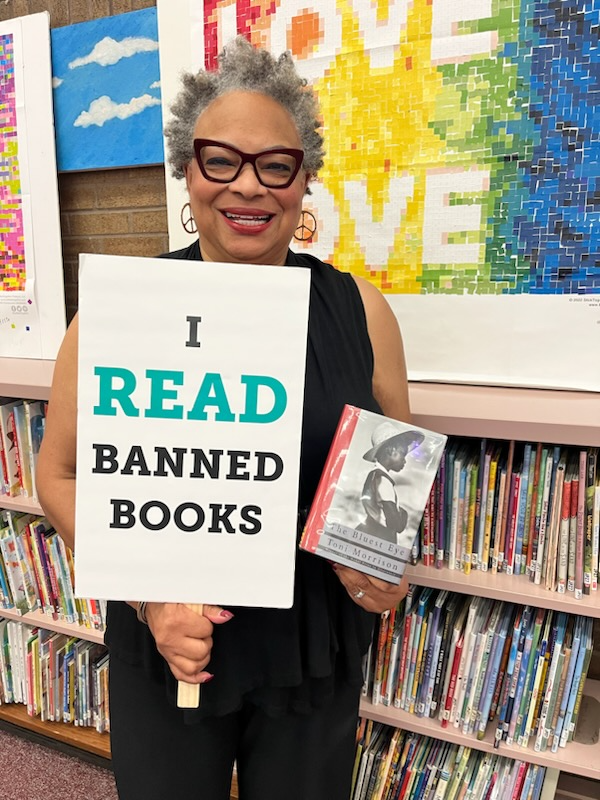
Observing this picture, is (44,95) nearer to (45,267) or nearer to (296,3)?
(45,267)

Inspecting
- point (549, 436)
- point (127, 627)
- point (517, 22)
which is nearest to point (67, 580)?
point (127, 627)

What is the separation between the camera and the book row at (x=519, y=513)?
3.43 feet

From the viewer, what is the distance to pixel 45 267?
1574mm

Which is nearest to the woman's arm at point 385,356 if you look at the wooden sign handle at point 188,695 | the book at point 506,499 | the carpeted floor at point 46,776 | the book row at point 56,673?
the book at point 506,499

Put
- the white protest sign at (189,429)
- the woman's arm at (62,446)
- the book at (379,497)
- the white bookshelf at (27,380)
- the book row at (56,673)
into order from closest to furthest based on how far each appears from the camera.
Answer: the white protest sign at (189,429)
the book at (379,497)
the woman's arm at (62,446)
the white bookshelf at (27,380)
the book row at (56,673)

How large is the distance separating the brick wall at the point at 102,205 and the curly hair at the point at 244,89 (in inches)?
27.2

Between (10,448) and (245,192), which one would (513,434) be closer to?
(245,192)

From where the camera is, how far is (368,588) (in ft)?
2.44

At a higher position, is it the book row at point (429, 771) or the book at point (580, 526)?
the book at point (580, 526)

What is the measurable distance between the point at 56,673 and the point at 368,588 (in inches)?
52.8

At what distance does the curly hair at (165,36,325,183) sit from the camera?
81cm

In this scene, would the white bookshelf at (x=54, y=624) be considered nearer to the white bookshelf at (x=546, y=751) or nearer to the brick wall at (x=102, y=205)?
the white bookshelf at (x=546, y=751)

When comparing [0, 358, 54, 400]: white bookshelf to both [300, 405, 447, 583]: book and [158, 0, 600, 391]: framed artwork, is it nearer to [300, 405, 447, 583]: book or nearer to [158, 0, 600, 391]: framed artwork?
[158, 0, 600, 391]: framed artwork

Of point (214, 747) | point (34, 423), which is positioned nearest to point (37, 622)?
point (34, 423)
